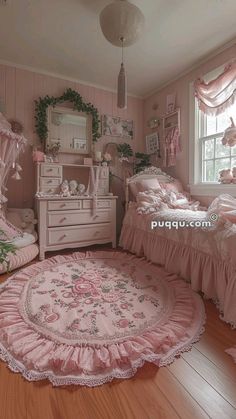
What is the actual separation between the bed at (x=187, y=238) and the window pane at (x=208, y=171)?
354mm

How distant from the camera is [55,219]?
8.54ft

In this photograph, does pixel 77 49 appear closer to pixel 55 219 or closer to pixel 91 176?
pixel 91 176

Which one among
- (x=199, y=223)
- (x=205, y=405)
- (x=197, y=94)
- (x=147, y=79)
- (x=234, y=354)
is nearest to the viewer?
(x=205, y=405)

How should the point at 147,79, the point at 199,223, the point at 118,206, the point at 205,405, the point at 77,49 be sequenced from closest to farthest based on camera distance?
the point at 205,405
the point at 199,223
the point at 77,49
the point at 147,79
the point at 118,206

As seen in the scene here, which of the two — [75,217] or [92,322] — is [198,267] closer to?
→ [92,322]

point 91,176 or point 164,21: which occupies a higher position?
point 164,21

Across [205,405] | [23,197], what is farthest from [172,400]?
[23,197]

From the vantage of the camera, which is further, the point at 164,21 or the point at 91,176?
the point at 91,176

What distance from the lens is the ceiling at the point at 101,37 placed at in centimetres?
194

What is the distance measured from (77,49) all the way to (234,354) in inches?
127

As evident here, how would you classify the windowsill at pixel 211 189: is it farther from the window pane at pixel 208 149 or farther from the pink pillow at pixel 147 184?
the pink pillow at pixel 147 184

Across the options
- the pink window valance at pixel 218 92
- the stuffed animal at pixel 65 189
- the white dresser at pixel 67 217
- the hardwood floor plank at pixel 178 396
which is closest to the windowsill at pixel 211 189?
the pink window valance at pixel 218 92

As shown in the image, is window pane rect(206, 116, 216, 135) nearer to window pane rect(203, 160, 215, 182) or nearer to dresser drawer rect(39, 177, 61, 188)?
window pane rect(203, 160, 215, 182)

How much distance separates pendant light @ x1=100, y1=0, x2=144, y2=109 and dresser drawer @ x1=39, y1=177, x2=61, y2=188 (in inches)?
52.9
